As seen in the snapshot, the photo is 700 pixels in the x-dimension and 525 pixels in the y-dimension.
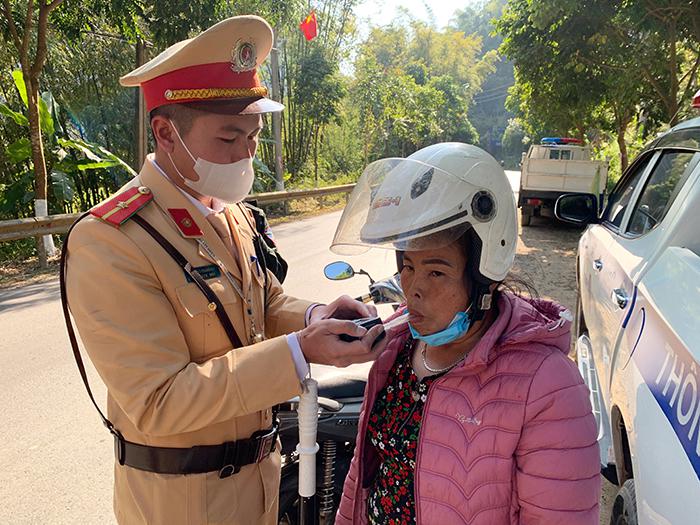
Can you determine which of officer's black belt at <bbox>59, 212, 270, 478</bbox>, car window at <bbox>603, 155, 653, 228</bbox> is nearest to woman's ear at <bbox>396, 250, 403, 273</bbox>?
officer's black belt at <bbox>59, 212, 270, 478</bbox>

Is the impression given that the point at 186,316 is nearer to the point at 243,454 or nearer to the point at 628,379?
the point at 243,454


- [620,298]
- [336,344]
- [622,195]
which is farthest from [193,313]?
[622,195]

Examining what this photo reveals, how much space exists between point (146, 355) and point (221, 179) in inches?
23.6

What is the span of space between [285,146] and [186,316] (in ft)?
60.9

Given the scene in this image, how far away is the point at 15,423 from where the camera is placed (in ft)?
11.0

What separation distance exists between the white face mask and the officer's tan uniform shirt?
3.4 inches

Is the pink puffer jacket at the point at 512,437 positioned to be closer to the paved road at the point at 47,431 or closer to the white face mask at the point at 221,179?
the paved road at the point at 47,431

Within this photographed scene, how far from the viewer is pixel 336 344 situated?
4.33 feet

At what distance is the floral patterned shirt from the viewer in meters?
1.39

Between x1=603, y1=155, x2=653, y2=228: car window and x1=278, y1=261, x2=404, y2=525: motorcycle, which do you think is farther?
x1=603, y1=155, x2=653, y2=228: car window

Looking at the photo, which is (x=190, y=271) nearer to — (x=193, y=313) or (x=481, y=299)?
(x=193, y=313)

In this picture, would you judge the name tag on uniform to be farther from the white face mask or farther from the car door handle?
the car door handle

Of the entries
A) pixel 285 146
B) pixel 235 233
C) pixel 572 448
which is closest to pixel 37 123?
pixel 235 233

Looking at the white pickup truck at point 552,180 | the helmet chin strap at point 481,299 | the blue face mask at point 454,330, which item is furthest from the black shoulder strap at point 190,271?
the white pickup truck at point 552,180
